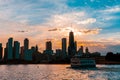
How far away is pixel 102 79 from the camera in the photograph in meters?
95.3

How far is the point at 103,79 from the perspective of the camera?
313ft

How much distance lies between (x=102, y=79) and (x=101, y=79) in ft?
1.19

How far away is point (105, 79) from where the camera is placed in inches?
3748

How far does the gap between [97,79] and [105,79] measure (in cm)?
277

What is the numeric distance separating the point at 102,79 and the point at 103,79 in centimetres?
35

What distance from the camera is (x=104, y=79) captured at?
95188 millimetres

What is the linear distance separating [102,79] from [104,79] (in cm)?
69

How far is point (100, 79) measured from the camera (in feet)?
313

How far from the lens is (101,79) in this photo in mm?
95250

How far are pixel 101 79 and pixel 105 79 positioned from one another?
4.54ft

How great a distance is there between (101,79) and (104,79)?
1.04 meters

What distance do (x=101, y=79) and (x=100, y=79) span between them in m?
0.35

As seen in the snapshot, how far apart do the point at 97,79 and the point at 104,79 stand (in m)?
2.43

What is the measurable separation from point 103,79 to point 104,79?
352mm
